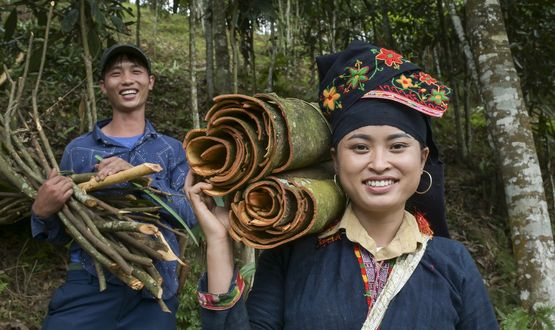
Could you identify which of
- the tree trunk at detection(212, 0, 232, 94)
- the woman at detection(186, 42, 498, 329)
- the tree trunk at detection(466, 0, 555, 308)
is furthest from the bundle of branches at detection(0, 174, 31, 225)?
the tree trunk at detection(466, 0, 555, 308)

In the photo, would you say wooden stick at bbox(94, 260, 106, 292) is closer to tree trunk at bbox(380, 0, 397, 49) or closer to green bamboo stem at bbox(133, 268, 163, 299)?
green bamboo stem at bbox(133, 268, 163, 299)

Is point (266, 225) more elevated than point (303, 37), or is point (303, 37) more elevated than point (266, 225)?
point (303, 37)

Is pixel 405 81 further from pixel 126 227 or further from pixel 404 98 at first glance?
pixel 126 227

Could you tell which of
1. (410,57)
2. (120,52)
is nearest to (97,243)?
(120,52)

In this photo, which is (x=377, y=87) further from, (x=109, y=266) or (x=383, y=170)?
(x=109, y=266)

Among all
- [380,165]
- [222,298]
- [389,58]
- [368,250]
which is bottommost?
[222,298]

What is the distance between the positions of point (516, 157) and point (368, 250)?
2210 mm

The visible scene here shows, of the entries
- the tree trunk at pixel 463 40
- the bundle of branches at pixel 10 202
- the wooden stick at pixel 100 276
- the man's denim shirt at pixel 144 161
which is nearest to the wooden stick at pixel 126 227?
the wooden stick at pixel 100 276

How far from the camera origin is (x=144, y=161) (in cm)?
271

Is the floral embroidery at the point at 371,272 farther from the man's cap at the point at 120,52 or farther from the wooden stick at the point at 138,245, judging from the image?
the man's cap at the point at 120,52

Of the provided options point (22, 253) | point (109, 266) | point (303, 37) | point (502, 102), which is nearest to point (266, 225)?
point (109, 266)

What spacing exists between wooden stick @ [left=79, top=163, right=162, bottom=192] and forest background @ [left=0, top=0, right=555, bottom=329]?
0.51m

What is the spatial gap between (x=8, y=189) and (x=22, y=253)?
2029 mm

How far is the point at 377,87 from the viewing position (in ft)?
5.04
